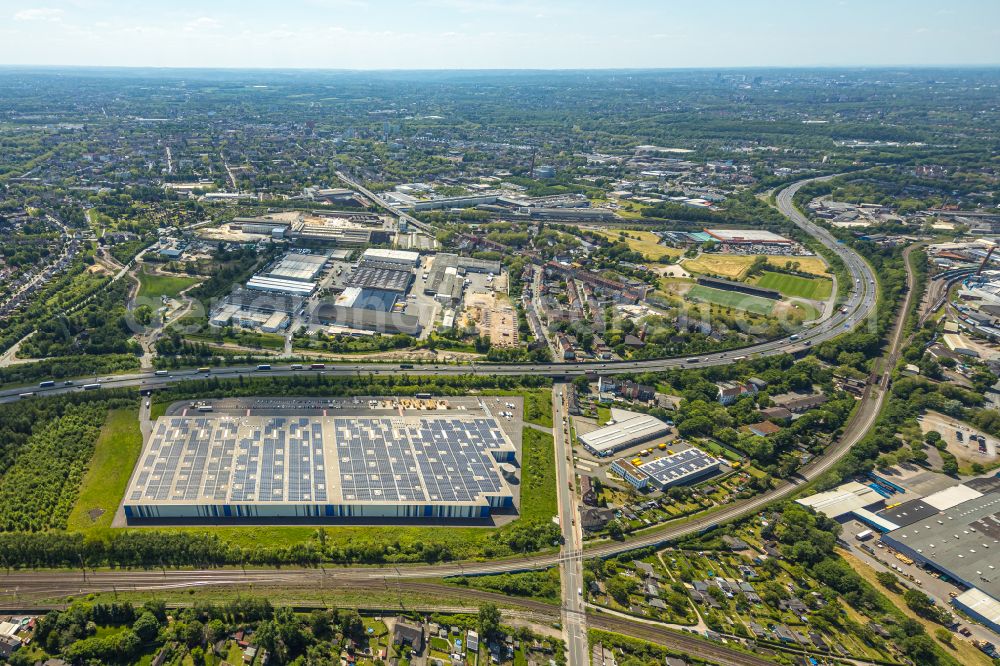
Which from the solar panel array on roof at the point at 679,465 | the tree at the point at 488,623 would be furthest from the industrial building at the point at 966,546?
the tree at the point at 488,623

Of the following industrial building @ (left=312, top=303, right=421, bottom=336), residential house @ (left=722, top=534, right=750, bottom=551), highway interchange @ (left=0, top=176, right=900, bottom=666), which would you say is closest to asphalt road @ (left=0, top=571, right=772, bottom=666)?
highway interchange @ (left=0, top=176, right=900, bottom=666)

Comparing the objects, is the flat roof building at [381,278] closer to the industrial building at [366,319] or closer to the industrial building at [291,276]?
the industrial building at [291,276]

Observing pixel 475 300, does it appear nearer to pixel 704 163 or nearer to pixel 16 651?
pixel 16 651

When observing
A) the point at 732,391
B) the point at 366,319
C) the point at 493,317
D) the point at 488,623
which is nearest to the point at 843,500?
the point at 732,391

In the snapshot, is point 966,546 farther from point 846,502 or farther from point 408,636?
point 408,636

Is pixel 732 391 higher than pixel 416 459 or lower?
lower
